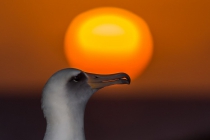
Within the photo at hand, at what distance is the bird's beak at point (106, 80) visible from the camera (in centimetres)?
243

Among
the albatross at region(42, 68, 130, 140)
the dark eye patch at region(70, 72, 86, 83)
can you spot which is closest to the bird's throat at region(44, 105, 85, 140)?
the albatross at region(42, 68, 130, 140)

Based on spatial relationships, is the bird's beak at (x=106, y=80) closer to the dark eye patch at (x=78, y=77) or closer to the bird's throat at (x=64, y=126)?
the dark eye patch at (x=78, y=77)

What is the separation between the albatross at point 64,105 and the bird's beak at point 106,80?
0.18 feet

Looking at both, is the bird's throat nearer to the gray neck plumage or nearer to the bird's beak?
the gray neck plumage

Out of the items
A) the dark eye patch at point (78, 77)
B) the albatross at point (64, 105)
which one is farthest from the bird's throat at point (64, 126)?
the dark eye patch at point (78, 77)

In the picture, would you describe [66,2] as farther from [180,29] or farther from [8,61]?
[180,29]

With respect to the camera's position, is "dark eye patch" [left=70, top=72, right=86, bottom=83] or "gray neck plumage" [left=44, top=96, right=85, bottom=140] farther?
"dark eye patch" [left=70, top=72, right=86, bottom=83]

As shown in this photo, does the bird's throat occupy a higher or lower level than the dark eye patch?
lower

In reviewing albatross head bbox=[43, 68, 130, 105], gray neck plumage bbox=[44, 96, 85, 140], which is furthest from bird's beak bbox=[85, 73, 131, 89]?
gray neck plumage bbox=[44, 96, 85, 140]

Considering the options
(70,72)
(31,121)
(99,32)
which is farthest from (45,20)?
(70,72)

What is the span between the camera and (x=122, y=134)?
15.2 ft

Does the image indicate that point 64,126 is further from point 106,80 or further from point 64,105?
point 106,80

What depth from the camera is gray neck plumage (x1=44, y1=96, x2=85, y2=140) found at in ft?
7.43

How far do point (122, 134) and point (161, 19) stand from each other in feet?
3.55
